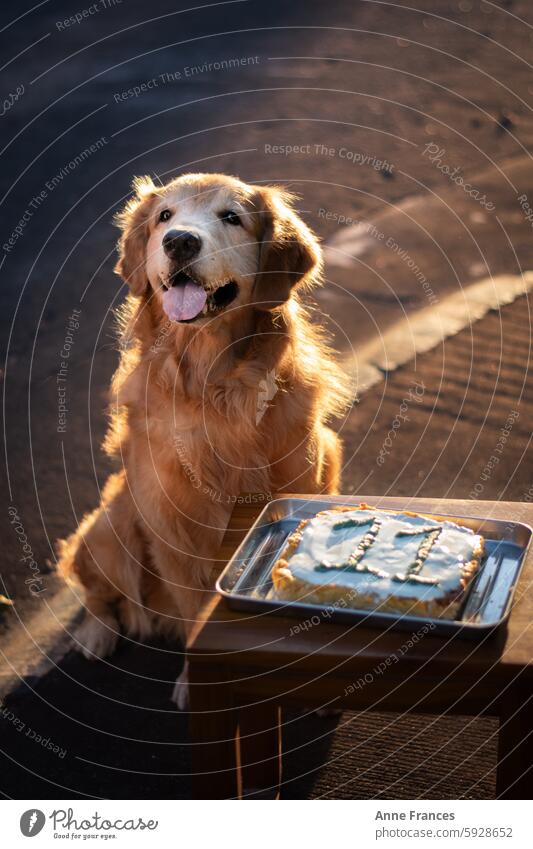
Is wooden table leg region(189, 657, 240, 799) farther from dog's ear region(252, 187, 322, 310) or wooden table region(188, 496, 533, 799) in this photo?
dog's ear region(252, 187, 322, 310)

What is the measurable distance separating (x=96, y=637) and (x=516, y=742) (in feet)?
8.16

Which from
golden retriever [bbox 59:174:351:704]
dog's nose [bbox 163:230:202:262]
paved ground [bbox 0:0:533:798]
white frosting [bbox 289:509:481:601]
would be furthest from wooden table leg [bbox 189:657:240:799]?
dog's nose [bbox 163:230:202:262]

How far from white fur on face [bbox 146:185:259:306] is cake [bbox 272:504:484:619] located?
1.34 metres

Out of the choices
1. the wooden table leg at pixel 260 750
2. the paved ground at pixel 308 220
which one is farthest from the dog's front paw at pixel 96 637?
the wooden table leg at pixel 260 750

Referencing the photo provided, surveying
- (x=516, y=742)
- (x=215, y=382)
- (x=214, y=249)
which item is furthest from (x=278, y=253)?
(x=516, y=742)

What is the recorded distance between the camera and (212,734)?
2.95m

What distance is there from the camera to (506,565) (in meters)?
3.14

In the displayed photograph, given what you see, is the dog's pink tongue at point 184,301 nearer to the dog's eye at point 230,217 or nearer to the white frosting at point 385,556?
the dog's eye at point 230,217

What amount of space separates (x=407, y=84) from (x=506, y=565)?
10025mm

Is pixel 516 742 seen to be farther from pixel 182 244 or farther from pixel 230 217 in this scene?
pixel 230 217

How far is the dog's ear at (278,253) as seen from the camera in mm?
4402

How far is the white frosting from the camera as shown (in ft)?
9.53

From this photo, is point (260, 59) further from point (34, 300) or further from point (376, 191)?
point (34, 300)

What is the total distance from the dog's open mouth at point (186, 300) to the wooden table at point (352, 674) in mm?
1546
